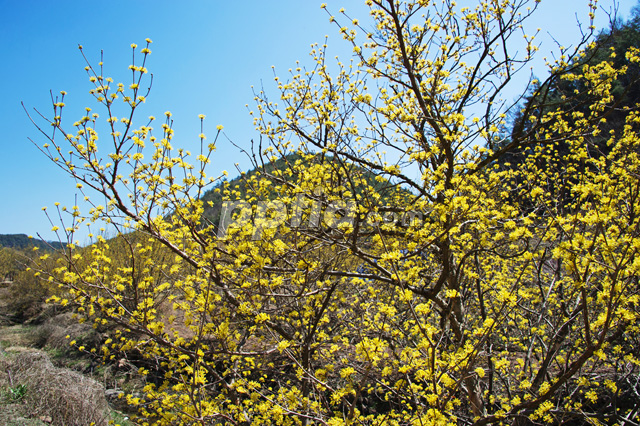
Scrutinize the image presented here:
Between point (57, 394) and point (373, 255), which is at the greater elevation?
point (373, 255)

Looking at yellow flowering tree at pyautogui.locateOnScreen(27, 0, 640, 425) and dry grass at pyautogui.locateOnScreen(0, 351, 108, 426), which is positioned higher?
yellow flowering tree at pyautogui.locateOnScreen(27, 0, 640, 425)

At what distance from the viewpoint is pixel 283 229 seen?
292 cm

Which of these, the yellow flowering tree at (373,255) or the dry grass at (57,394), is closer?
the yellow flowering tree at (373,255)

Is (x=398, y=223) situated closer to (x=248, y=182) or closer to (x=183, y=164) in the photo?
(x=248, y=182)

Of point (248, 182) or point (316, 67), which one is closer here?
A: point (248, 182)

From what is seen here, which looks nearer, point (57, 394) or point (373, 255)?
point (373, 255)

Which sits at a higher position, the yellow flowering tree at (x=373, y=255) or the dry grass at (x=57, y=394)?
the yellow flowering tree at (x=373, y=255)

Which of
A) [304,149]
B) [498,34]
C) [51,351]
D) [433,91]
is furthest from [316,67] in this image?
[51,351]

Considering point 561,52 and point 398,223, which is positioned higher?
point 561,52

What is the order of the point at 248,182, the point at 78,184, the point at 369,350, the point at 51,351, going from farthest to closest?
the point at 51,351 < the point at 248,182 < the point at 78,184 < the point at 369,350

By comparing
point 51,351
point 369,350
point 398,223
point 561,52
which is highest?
point 561,52

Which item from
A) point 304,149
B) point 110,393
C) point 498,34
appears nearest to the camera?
point 498,34

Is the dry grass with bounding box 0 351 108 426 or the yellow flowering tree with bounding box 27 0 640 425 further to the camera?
the dry grass with bounding box 0 351 108 426

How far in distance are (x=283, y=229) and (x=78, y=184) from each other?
1.98 meters
